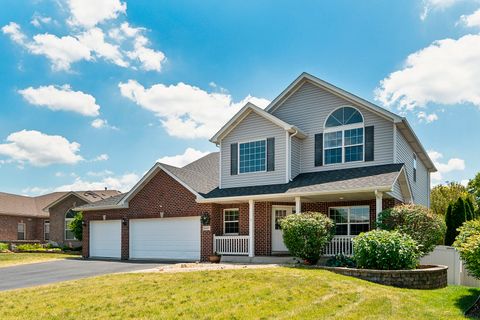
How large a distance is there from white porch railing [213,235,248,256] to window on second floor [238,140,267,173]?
3.11 m

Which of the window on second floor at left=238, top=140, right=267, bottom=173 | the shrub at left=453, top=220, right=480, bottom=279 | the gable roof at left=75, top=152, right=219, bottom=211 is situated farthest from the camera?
the gable roof at left=75, top=152, right=219, bottom=211

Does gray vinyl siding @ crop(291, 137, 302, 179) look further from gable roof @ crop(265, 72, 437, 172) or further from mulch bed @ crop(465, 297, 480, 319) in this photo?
mulch bed @ crop(465, 297, 480, 319)

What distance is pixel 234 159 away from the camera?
20.5m

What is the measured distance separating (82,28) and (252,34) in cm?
683

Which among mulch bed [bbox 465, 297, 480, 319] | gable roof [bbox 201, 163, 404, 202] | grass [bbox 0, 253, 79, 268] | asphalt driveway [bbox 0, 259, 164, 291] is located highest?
gable roof [bbox 201, 163, 404, 202]

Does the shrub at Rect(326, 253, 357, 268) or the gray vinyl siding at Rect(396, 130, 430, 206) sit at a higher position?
the gray vinyl siding at Rect(396, 130, 430, 206)

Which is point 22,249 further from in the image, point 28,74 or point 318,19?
point 318,19

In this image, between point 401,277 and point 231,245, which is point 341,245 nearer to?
point 401,277

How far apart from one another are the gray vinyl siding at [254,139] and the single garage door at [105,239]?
6828 millimetres

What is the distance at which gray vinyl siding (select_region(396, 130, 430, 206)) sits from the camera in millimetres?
18920

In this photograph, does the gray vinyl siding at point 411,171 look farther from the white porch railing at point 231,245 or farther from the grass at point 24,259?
the grass at point 24,259

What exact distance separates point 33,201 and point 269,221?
31.4 meters

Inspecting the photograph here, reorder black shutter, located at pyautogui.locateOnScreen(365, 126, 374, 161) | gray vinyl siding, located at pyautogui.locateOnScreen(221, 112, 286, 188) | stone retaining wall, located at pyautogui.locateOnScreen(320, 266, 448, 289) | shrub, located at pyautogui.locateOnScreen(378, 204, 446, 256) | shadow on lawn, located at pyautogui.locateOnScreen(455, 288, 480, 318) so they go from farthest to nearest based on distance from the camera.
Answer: gray vinyl siding, located at pyautogui.locateOnScreen(221, 112, 286, 188) < black shutter, located at pyautogui.locateOnScreen(365, 126, 374, 161) < shrub, located at pyautogui.locateOnScreen(378, 204, 446, 256) < stone retaining wall, located at pyautogui.locateOnScreen(320, 266, 448, 289) < shadow on lawn, located at pyautogui.locateOnScreen(455, 288, 480, 318)

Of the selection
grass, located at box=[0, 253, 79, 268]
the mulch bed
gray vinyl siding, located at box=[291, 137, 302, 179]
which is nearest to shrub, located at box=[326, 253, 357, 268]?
the mulch bed
